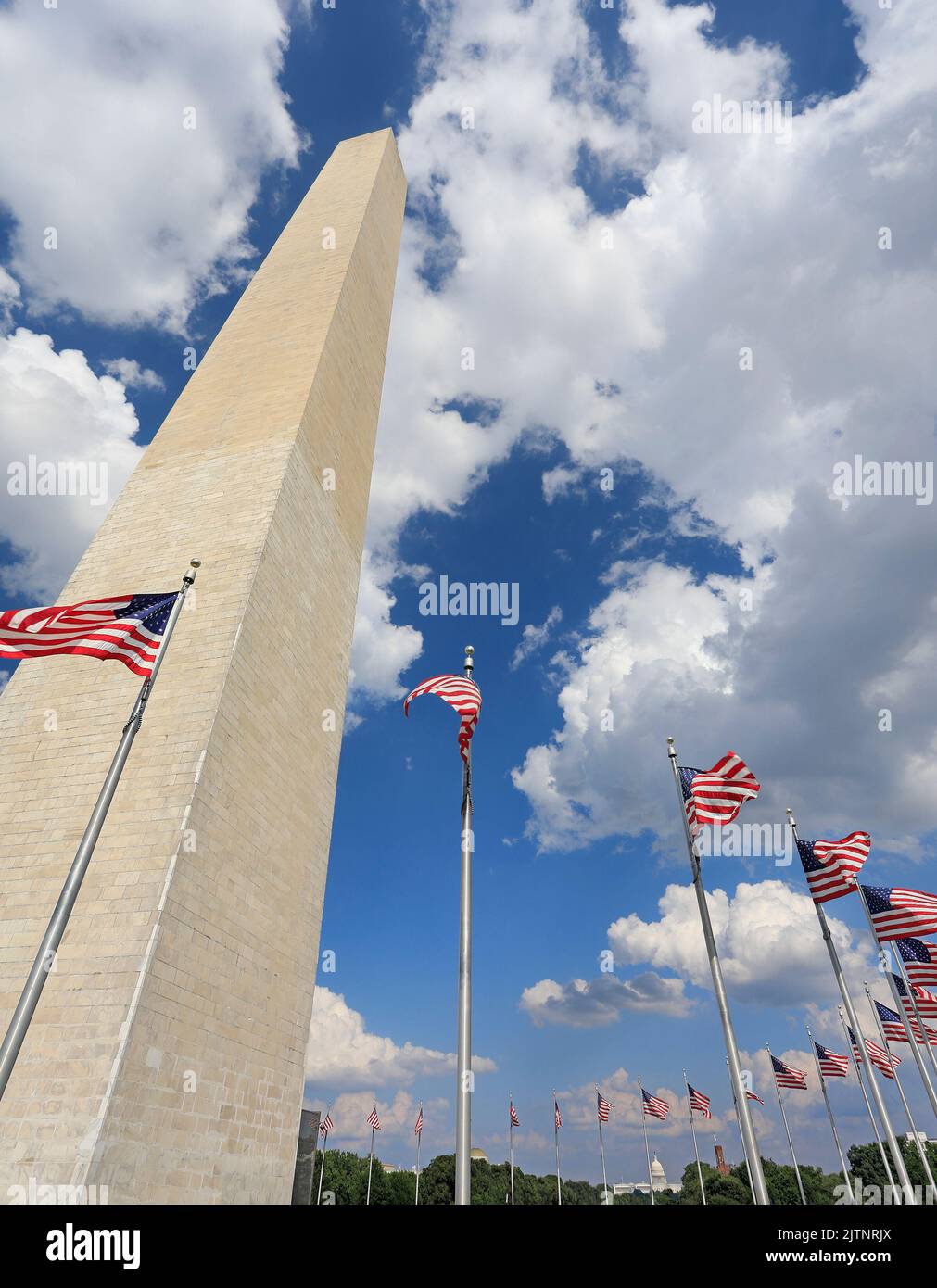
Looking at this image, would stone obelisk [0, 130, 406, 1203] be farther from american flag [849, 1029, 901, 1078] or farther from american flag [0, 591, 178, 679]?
american flag [849, 1029, 901, 1078]

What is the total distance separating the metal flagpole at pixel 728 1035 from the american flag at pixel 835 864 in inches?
201

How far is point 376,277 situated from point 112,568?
52.7 ft

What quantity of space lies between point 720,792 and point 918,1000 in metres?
15.3

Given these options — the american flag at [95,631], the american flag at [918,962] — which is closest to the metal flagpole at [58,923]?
the american flag at [95,631]

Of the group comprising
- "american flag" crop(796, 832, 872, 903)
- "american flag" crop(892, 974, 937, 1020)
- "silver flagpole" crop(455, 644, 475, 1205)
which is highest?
"american flag" crop(796, 832, 872, 903)

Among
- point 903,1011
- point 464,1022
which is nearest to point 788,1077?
point 903,1011

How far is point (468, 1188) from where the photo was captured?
770 centimetres

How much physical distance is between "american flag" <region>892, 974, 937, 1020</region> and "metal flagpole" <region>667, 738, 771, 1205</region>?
9.78 metres

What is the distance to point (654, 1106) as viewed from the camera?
36781mm

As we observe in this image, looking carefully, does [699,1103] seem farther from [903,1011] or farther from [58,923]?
[58,923]

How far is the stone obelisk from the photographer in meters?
10.1

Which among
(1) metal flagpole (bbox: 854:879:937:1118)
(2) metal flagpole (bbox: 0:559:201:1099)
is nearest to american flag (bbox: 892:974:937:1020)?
(1) metal flagpole (bbox: 854:879:937:1118)

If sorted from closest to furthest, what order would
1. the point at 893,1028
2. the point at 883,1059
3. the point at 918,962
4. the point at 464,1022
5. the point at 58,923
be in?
the point at 58,923
the point at 464,1022
the point at 918,962
the point at 893,1028
the point at 883,1059
